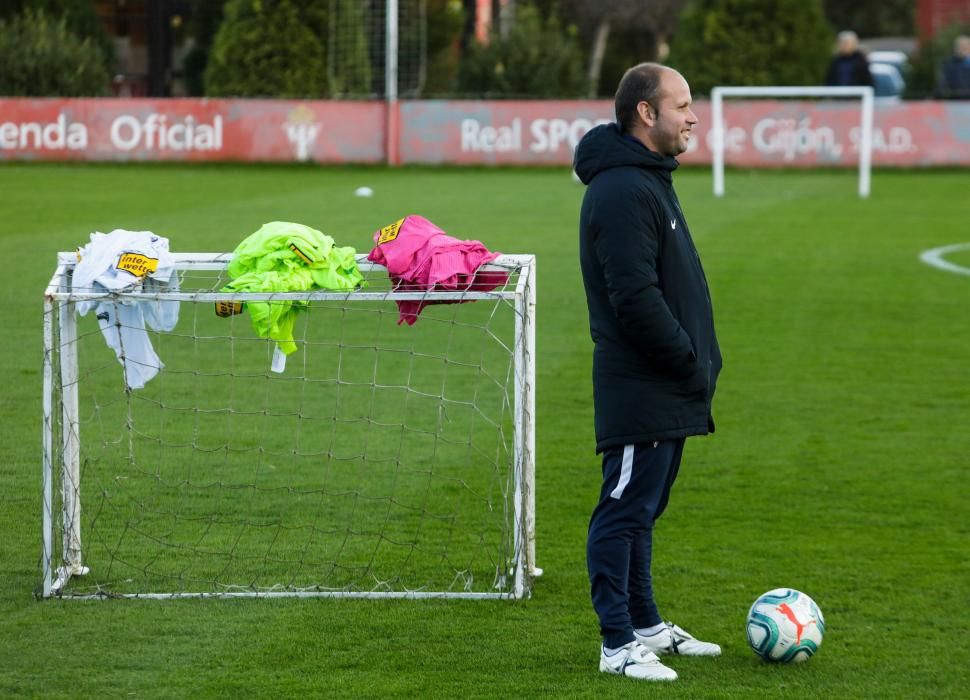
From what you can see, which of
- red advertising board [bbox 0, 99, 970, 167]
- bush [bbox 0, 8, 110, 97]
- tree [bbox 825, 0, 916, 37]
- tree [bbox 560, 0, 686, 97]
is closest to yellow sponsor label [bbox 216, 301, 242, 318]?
red advertising board [bbox 0, 99, 970, 167]

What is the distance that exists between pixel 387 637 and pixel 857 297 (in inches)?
340

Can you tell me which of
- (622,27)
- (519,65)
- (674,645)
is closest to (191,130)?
(519,65)

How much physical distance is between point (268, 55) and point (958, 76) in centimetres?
1317

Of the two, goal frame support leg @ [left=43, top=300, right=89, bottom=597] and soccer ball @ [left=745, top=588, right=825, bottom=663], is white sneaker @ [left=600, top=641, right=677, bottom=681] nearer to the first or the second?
soccer ball @ [left=745, top=588, right=825, bottom=663]

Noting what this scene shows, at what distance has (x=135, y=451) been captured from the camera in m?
7.53

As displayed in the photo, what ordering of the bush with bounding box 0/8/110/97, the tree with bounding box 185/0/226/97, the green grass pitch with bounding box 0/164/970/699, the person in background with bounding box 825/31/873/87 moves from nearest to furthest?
the green grass pitch with bounding box 0/164/970/699 → the person in background with bounding box 825/31/873/87 → the bush with bounding box 0/8/110/97 → the tree with bounding box 185/0/226/97

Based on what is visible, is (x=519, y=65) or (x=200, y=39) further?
(x=200, y=39)

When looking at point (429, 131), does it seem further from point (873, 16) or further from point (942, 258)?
point (873, 16)

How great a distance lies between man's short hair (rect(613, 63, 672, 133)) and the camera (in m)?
4.51

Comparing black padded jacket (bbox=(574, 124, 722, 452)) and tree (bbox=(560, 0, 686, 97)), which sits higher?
tree (bbox=(560, 0, 686, 97))

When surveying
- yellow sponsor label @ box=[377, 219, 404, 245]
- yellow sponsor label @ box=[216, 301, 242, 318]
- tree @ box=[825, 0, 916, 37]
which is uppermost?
tree @ box=[825, 0, 916, 37]

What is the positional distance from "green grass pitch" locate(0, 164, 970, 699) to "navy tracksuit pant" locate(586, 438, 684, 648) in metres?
0.21

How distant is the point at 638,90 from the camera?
4523 millimetres

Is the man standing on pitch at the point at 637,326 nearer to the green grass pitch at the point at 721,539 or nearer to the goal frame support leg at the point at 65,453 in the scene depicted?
the green grass pitch at the point at 721,539
